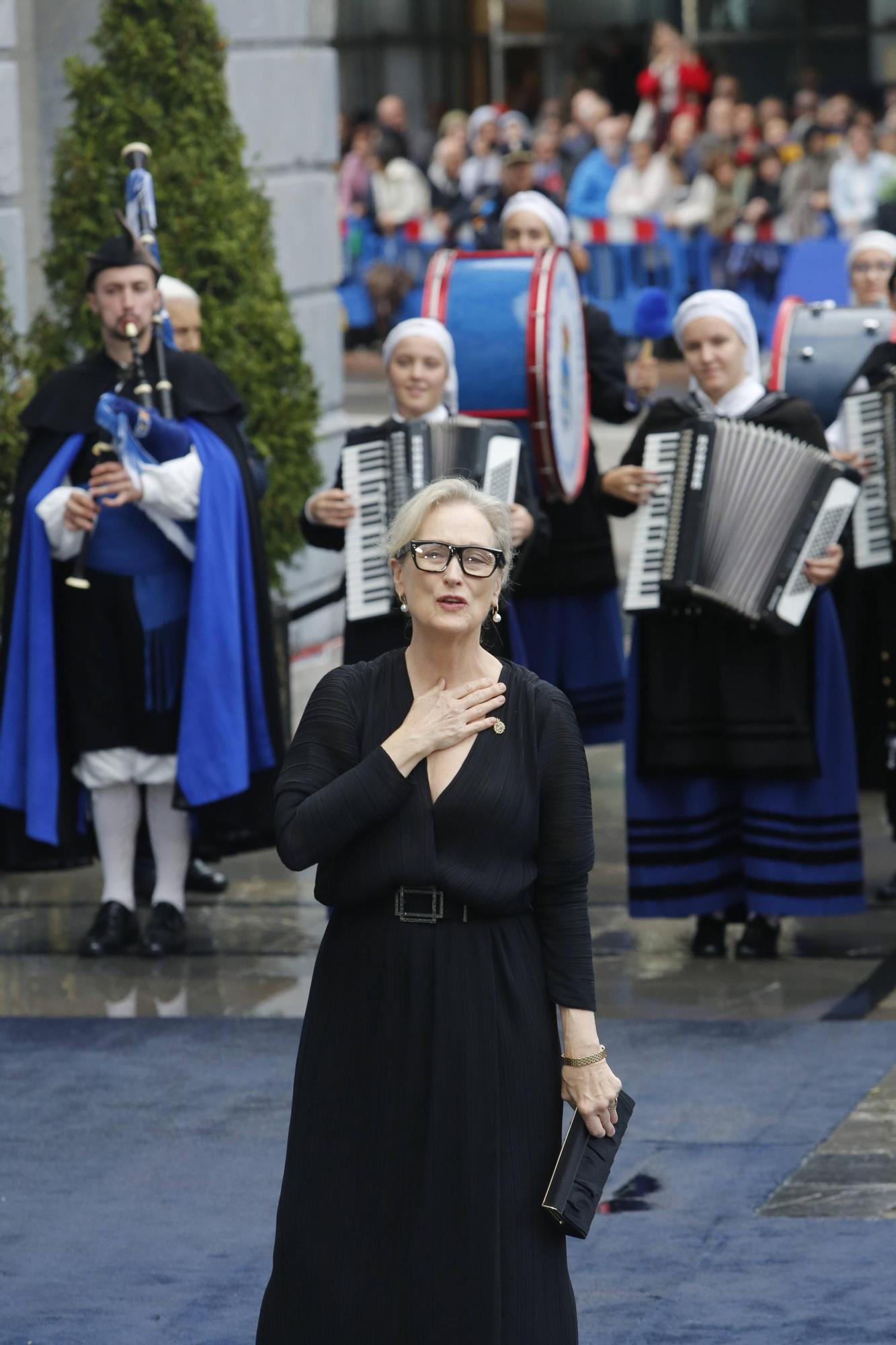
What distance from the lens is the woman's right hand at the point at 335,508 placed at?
23.0ft

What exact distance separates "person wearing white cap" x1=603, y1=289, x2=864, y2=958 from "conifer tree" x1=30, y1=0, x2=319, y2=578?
2467mm

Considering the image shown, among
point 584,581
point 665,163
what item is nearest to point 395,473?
point 584,581

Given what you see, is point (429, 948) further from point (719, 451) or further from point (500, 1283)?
point (719, 451)

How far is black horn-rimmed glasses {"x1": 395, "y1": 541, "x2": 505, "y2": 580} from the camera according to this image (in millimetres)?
3848

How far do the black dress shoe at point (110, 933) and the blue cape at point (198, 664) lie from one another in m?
0.27

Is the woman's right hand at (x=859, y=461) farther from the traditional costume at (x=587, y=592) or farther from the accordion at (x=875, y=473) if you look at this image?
the traditional costume at (x=587, y=592)

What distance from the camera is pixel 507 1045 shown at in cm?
386

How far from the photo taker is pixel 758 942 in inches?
289

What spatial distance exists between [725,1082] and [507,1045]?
7.88 ft

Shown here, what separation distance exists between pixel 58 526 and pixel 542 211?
272 cm

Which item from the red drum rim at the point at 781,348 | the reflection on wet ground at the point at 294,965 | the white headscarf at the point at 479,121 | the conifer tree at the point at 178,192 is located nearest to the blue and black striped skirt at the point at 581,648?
the reflection on wet ground at the point at 294,965

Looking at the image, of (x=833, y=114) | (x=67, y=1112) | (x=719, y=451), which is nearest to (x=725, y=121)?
(x=833, y=114)

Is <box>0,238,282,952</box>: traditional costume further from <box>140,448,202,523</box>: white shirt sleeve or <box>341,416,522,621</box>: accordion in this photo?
<box>341,416,522,621</box>: accordion

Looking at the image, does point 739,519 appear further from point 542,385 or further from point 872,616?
point 872,616
